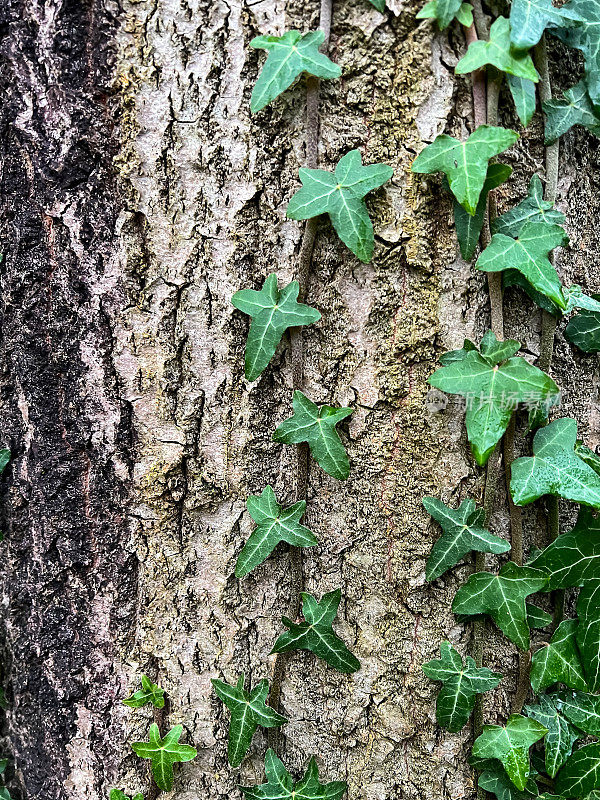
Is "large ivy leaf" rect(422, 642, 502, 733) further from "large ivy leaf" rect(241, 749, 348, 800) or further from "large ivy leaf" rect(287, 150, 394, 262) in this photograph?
"large ivy leaf" rect(287, 150, 394, 262)

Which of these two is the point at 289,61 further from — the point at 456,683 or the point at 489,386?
the point at 456,683

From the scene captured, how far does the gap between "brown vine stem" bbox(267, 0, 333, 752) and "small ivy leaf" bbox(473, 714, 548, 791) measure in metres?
0.35

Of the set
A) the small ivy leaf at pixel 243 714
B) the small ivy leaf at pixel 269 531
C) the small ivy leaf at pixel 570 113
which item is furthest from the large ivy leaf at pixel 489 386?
the small ivy leaf at pixel 243 714

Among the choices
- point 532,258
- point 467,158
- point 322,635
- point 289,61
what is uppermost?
point 289,61

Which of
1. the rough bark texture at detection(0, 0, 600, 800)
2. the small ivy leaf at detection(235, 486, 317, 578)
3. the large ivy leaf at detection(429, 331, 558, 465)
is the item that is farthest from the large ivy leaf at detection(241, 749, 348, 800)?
the large ivy leaf at detection(429, 331, 558, 465)

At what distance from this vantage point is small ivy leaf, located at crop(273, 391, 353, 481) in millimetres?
927

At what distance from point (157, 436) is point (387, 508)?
42cm

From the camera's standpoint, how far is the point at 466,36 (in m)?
0.92

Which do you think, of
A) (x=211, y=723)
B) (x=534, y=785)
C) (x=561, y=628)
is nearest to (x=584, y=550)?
(x=561, y=628)

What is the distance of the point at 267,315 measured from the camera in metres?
0.94

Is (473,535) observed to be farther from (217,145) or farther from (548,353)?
(217,145)

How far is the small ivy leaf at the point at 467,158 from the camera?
870mm

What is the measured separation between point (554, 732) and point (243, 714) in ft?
1.77

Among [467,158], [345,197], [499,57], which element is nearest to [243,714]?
[345,197]
